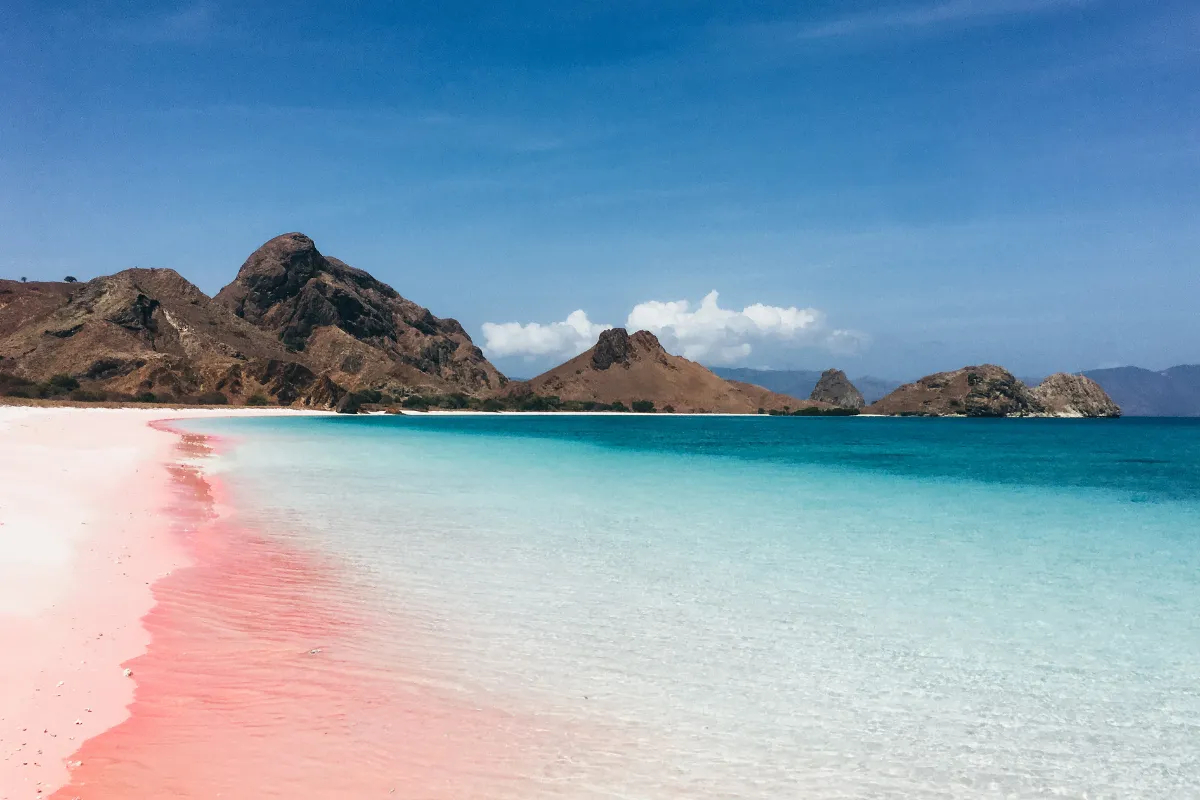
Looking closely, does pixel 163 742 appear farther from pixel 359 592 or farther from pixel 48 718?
pixel 359 592

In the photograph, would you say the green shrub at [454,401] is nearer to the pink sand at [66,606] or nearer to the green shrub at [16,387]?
the green shrub at [16,387]

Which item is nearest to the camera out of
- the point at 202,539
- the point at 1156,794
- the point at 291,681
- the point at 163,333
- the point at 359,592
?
the point at 1156,794

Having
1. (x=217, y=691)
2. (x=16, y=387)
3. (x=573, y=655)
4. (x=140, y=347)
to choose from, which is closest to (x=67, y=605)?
(x=217, y=691)

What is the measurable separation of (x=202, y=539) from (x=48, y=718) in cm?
877

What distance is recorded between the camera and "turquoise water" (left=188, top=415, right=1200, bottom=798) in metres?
5.69

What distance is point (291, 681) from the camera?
687 centimetres

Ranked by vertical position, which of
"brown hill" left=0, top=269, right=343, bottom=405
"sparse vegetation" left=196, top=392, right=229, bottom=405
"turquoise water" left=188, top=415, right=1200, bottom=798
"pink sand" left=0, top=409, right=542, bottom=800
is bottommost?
"turquoise water" left=188, top=415, right=1200, bottom=798

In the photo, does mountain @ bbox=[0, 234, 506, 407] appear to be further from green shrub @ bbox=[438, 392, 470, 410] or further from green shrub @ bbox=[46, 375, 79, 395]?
green shrub @ bbox=[438, 392, 470, 410]

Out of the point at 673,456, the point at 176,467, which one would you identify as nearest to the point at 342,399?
the point at 673,456

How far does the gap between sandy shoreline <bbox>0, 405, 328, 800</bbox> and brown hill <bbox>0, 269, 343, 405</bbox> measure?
11430cm

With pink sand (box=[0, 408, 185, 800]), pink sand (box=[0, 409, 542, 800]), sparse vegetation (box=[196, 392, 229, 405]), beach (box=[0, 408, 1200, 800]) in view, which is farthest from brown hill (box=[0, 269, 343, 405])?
pink sand (box=[0, 409, 542, 800])

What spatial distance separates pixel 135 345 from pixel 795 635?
145 meters

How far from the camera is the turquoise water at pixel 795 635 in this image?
5691 mm

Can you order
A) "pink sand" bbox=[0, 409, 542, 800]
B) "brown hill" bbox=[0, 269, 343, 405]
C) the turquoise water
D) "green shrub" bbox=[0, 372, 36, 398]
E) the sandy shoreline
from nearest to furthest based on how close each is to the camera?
"pink sand" bbox=[0, 409, 542, 800] → the sandy shoreline → the turquoise water → "green shrub" bbox=[0, 372, 36, 398] → "brown hill" bbox=[0, 269, 343, 405]
